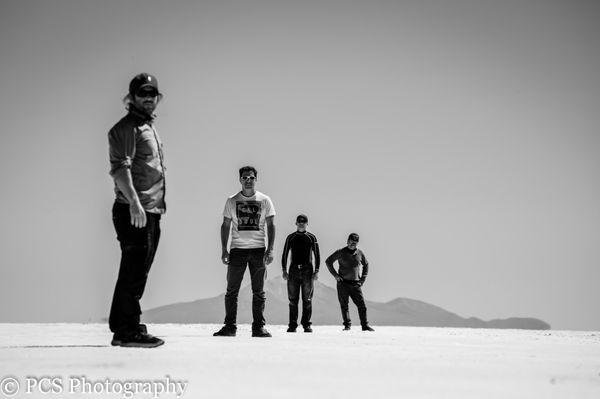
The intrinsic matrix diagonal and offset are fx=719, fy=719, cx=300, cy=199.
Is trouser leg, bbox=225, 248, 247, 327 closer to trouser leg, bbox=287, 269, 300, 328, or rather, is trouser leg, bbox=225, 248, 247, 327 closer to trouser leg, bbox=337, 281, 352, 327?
trouser leg, bbox=287, 269, 300, 328

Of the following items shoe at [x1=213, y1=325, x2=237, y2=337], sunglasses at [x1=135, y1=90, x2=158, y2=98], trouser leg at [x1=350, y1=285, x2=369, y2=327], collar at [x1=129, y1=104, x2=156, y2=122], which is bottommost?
shoe at [x1=213, y1=325, x2=237, y2=337]

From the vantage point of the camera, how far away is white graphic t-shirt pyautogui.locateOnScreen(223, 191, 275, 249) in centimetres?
975

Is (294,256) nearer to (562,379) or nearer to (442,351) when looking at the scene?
(442,351)

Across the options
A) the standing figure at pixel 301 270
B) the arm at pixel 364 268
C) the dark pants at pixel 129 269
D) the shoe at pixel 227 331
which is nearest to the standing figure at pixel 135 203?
the dark pants at pixel 129 269

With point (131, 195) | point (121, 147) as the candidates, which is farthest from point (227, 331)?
point (121, 147)

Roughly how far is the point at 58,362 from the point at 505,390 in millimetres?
2987

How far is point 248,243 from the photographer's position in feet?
32.0

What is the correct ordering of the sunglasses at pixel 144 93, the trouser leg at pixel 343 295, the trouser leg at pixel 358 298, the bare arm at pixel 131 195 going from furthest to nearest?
the trouser leg at pixel 343 295, the trouser leg at pixel 358 298, the sunglasses at pixel 144 93, the bare arm at pixel 131 195

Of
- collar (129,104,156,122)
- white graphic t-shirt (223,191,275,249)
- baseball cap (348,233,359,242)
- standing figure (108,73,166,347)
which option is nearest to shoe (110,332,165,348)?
standing figure (108,73,166,347)

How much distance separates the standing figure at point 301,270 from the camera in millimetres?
12859

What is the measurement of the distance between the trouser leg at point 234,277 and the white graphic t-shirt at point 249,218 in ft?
0.41

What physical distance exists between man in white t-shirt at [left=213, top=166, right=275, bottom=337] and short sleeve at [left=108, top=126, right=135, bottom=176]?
356cm

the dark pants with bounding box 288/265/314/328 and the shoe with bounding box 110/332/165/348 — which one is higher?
the dark pants with bounding box 288/265/314/328

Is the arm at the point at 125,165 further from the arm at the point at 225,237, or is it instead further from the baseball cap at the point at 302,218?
the baseball cap at the point at 302,218
